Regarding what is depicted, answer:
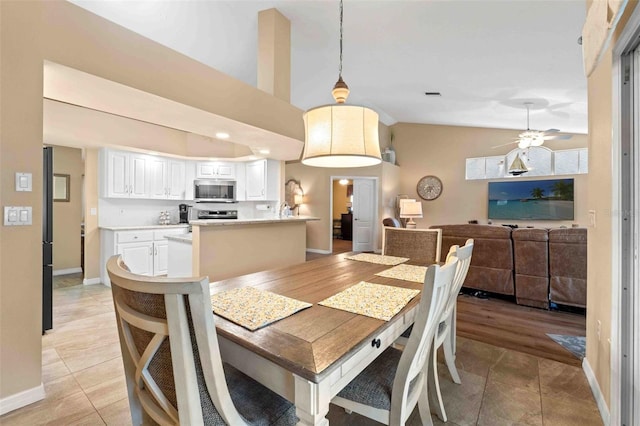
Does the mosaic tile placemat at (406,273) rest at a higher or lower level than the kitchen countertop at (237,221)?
lower

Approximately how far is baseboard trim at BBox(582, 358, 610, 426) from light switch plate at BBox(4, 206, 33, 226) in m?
3.44

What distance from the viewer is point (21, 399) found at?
1664 mm

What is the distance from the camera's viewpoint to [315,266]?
2.08m

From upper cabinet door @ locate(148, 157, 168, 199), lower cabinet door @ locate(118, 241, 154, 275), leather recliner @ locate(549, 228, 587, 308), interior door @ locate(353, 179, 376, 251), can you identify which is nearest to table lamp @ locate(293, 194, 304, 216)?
interior door @ locate(353, 179, 376, 251)

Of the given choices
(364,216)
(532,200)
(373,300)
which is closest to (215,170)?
(364,216)

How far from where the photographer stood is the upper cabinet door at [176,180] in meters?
5.20

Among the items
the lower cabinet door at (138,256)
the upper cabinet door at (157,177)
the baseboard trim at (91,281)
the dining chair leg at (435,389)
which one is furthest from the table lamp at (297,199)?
the dining chair leg at (435,389)

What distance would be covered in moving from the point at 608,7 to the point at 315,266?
1.95 metres

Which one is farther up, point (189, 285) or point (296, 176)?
point (296, 176)

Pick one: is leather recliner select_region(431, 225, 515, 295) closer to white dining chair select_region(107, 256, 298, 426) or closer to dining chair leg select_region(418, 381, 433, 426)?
dining chair leg select_region(418, 381, 433, 426)

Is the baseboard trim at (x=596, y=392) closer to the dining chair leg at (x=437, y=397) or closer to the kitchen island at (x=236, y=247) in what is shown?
the dining chair leg at (x=437, y=397)

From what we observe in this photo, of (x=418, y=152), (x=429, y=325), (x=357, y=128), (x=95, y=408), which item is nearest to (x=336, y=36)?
(x=357, y=128)

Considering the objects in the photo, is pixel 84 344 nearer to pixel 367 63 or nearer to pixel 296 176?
pixel 367 63

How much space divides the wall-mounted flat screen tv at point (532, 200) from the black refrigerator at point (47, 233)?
26.0ft
